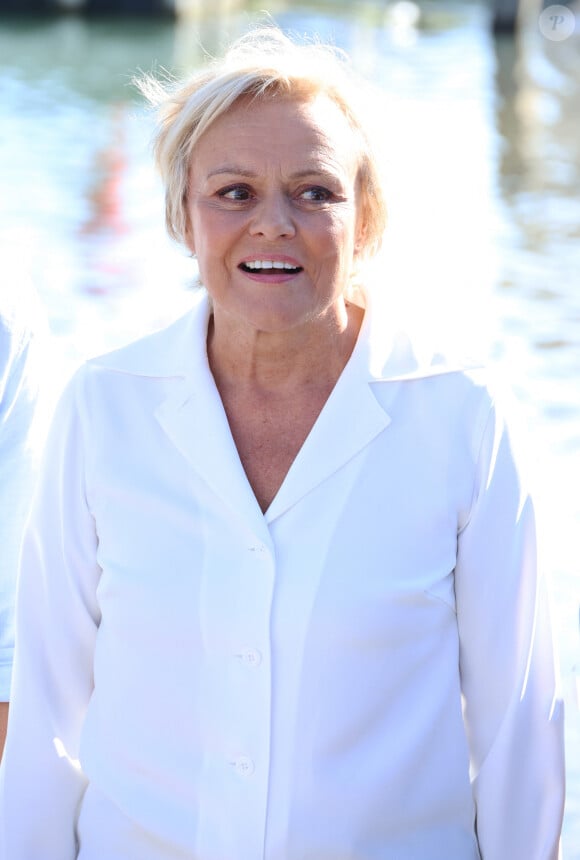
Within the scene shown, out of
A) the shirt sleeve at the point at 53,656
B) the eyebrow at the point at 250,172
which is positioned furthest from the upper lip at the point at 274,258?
the shirt sleeve at the point at 53,656

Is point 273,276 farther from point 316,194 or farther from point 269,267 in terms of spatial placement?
point 316,194

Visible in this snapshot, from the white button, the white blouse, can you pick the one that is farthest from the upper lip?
the white button

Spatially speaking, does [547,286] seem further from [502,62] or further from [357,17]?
[357,17]

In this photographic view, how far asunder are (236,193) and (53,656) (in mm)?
692

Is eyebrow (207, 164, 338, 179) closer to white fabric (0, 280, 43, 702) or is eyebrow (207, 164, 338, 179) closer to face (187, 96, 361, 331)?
face (187, 96, 361, 331)

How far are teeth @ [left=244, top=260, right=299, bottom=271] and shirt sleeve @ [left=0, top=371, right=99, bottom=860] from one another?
0.96ft

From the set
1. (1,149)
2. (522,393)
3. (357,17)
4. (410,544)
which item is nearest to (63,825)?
(410,544)

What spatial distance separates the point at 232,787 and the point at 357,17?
34.4m

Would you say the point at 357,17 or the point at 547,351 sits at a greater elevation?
the point at 357,17

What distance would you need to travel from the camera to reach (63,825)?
2.15 metres

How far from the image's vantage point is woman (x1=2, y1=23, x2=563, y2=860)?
1993mm

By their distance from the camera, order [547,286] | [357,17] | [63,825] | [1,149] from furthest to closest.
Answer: [357,17], [1,149], [547,286], [63,825]

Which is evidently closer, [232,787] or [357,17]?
[232,787]

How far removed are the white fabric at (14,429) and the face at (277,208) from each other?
1.12ft
